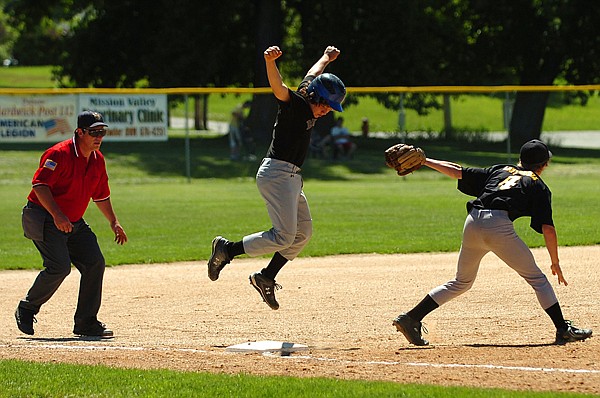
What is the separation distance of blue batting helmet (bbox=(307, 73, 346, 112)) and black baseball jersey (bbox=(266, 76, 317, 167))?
107 millimetres

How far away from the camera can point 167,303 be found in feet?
33.8

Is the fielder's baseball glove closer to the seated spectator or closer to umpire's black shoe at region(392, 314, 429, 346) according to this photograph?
umpire's black shoe at region(392, 314, 429, 346)

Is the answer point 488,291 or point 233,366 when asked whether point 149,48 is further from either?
point 233,366

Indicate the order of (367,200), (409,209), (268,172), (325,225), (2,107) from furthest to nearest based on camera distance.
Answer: (2,107) < (367,200) < (409,209) < (325,225) < (268,172)

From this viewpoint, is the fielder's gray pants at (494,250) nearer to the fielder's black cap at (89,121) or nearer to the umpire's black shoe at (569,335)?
the umpire's black shoe at (569,335)

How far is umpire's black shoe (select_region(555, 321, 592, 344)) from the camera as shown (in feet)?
25.1

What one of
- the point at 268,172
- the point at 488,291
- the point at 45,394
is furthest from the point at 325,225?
the point at 45,394

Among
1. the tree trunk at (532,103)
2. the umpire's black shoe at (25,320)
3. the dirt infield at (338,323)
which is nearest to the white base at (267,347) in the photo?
the dirt infield at (338,323)

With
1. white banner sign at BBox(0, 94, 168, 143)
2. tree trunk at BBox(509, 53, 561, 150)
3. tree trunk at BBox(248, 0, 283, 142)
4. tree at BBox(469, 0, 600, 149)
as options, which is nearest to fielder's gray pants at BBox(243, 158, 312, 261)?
white banner sign at BBox(0, 94, 168, 143)

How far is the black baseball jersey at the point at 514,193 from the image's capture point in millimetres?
7305

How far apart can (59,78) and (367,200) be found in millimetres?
21134

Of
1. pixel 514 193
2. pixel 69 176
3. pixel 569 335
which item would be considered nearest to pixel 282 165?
pixel 69 176

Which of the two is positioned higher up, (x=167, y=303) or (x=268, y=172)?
(x=268, y=172)

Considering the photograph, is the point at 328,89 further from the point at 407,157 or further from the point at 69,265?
the point at 69,265
